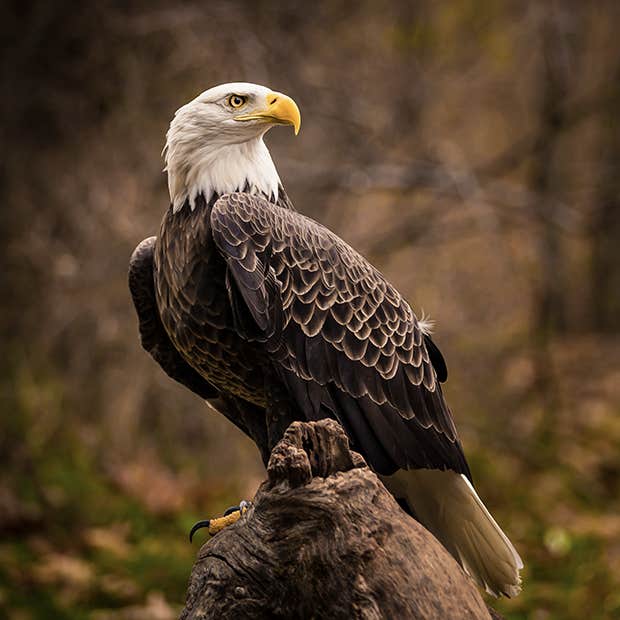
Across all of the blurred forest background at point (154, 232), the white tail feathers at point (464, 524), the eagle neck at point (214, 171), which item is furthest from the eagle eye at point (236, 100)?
the blurred forest background at point (154, 232)

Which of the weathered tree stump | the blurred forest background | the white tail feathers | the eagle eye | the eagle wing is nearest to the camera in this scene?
the weathered tree stump

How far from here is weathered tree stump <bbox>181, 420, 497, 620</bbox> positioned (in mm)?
2465

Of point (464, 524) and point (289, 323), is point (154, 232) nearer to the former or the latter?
point (289, 323)

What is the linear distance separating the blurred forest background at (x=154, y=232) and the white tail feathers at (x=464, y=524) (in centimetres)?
213

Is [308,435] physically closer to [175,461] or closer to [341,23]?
[175,461]

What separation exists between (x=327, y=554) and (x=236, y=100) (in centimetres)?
177

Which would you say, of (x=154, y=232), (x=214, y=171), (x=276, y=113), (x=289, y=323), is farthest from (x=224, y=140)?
(x=154, y=232)

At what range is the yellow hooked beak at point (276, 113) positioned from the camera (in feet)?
11.1

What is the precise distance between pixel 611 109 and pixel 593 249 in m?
1.64

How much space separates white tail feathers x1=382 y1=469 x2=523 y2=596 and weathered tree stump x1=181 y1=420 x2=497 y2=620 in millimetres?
775

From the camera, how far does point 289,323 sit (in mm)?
3277

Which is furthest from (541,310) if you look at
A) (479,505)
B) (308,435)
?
(308,435)

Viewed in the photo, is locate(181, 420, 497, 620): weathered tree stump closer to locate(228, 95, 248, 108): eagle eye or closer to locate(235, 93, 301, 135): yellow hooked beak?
locate(235, 93, 301, 135): yellow hooked beak

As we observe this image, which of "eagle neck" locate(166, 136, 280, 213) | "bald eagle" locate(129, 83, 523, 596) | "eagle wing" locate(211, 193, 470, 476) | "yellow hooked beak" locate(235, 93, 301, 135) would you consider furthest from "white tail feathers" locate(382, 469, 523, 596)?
"yellow hooked beak" locate(235, 93, 301, 135)
